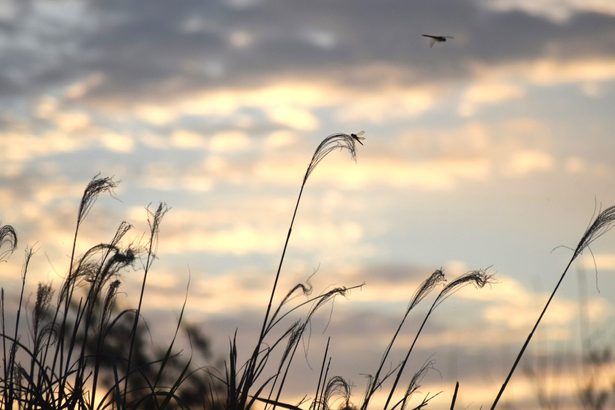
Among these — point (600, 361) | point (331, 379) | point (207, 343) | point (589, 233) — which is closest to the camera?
point (589, 233)

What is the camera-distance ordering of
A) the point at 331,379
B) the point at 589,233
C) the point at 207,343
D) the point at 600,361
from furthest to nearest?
the point at 207,343, the point at 600,361, the point at 331,379, the point at 589,233

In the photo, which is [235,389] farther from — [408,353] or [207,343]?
[207,343]

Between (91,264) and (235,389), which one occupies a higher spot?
(91,264)

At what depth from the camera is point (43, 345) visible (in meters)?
4.10

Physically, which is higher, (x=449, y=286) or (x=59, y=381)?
(x=449, y=286)

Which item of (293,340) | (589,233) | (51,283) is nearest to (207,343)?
(51,283)

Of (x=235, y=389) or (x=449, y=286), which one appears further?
(x=449, y=286)

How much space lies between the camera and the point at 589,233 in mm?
3502

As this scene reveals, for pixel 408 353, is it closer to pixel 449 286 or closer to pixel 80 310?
pixel 449 286

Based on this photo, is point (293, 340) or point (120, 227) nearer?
point (293, 340)

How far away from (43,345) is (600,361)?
8.59 feet

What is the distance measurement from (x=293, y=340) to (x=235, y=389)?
0.32 m

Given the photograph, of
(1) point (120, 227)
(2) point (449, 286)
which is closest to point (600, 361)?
(2) point (449, 286)

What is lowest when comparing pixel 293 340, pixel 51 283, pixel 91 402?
pixel 91 402
